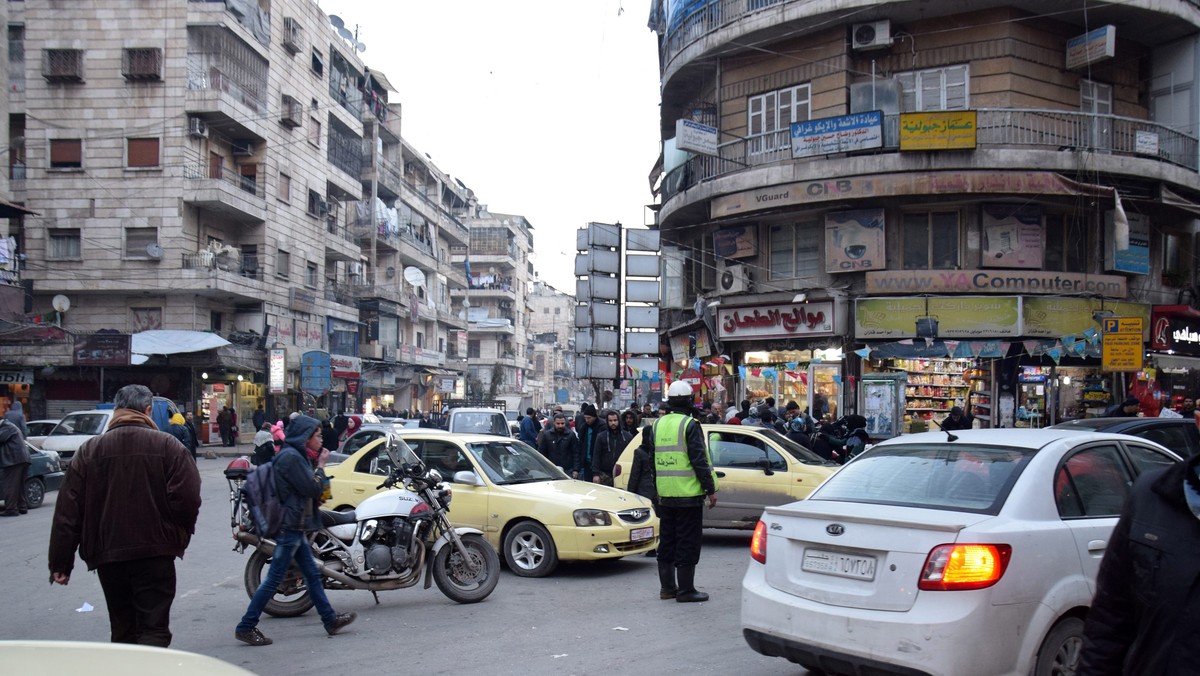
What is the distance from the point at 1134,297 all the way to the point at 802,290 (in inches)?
318

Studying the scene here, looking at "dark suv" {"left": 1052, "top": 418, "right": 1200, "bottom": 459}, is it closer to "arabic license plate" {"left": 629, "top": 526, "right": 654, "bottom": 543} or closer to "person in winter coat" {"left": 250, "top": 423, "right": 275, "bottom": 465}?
"arabic license plate" {"left": 629, "top": 526, "right": 654, "bottom": 543}

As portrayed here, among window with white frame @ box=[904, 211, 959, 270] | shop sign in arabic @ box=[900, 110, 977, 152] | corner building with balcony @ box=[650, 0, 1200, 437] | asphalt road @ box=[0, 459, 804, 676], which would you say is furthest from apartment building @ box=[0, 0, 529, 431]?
asphalt road @ box=[0, 459, 804, 676]

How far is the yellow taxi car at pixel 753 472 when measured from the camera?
1180 cm

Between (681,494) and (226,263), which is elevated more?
(226,263)

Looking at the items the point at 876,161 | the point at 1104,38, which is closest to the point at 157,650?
the point at 876,161

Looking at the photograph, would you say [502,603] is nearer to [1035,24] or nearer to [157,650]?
[157,650]

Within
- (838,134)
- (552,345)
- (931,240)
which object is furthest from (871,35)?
(552,345)

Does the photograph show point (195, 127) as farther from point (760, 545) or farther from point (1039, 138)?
point (760, 545)

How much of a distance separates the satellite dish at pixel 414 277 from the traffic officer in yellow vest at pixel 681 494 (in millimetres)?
48791

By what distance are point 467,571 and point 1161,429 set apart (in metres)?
7.87

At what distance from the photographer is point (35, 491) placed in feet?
55.0

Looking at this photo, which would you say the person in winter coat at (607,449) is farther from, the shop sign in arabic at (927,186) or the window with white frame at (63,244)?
the window with white frame at (63,244)

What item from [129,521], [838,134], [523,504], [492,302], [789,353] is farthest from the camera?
[492,302]

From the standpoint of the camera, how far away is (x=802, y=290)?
918 inches
